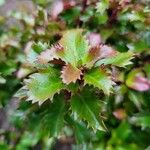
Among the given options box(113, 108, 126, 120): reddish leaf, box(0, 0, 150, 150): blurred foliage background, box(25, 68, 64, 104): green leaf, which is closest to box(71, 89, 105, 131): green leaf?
box(25, 68, 64, 104): green leaf

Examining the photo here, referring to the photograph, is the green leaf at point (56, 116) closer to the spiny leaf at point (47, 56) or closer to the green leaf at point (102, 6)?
the spiny leaf at point (47, 56)

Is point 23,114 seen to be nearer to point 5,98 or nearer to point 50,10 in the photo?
point 5,98

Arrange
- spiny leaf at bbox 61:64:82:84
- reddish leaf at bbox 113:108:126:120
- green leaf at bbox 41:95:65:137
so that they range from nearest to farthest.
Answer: spiny leaf at bbox 61:64:82:84 < green leaf at bbox 41:95:65:137 < reddish leaf at bbox 113:108:126:120

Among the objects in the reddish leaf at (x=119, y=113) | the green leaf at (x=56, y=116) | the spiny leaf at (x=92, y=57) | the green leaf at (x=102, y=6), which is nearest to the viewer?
the spiny leaf at (x=92, y=57)

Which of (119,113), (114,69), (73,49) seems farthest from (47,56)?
(119,113)

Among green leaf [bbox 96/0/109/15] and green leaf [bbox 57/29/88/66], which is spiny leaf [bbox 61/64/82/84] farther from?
green leaf [bbox 96/0/109/15]

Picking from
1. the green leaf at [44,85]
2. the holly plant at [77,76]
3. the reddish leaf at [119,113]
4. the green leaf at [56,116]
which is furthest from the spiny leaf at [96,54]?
the reddish leaf at [119,113]
